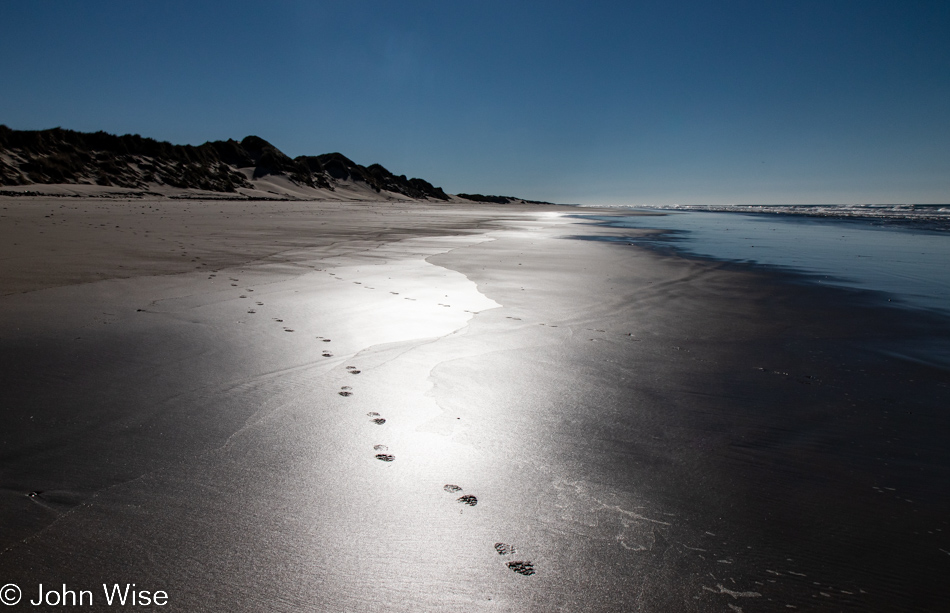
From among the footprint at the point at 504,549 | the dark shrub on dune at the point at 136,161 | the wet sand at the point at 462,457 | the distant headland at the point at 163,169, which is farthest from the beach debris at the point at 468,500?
the dark shrub on dune at the point at 136,161

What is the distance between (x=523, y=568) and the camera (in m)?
1.55

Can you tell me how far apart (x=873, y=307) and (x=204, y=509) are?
22.4 ft

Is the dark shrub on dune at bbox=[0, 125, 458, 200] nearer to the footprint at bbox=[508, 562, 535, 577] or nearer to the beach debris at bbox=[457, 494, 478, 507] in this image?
the beach debris at bbox=[457, 494, 478, 507]

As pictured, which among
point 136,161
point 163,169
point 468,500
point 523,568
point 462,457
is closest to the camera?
point 523,568

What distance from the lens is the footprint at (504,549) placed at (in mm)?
1617

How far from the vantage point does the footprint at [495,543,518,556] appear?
63.7 inches

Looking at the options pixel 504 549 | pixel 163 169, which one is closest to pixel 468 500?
pixel 504 549

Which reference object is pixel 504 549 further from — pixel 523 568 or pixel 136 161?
pixel 136 161

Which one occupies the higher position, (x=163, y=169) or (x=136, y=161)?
(x=136, y=161)

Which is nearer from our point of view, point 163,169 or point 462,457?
point 462,457

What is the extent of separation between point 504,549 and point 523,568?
0.33ft

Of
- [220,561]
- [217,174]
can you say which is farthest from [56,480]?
[217,174]

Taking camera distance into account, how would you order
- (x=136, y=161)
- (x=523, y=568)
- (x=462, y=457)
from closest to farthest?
(x=523, y=568) → (x=462, y=457) → (x=136, y=161)

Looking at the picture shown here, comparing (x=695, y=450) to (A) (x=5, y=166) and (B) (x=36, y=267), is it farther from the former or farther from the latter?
(A) (x=5, y=166)
